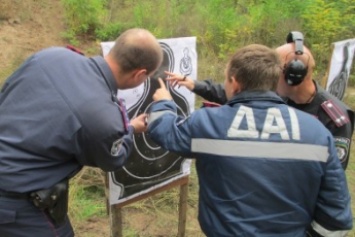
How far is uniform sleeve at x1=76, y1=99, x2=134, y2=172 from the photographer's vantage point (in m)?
1.66

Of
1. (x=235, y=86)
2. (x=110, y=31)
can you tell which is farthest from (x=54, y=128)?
(x=110, y=31)

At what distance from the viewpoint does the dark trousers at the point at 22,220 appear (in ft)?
5.82

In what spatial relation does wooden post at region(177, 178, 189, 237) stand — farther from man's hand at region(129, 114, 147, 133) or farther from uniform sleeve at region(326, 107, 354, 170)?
uniform sleeve at region(326, 107, 354, 170)

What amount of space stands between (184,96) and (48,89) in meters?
1.24

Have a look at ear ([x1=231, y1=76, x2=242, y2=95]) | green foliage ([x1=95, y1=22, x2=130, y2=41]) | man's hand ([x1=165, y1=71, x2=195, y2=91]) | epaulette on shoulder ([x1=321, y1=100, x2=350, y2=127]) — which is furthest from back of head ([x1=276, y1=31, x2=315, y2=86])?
green foliage ([x1=95, y1=22, x2=130, y2=41])

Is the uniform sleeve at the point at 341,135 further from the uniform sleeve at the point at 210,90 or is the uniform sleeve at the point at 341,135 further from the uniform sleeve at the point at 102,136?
the uniform sleeve at the point at 102,136

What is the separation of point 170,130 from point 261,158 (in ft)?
1.38

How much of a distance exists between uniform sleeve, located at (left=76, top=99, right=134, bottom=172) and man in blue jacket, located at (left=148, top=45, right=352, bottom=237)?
0.65 feet

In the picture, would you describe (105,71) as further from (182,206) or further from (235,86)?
(182,206)

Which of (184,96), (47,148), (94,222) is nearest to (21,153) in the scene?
(47,148)

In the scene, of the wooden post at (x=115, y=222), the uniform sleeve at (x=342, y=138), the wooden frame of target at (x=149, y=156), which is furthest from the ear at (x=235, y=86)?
the wooden post at (x=115, y=222)

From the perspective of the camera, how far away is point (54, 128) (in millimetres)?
1670

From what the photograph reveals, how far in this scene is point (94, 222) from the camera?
3523 millimetres

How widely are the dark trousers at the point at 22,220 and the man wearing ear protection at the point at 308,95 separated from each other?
1.40 meters
